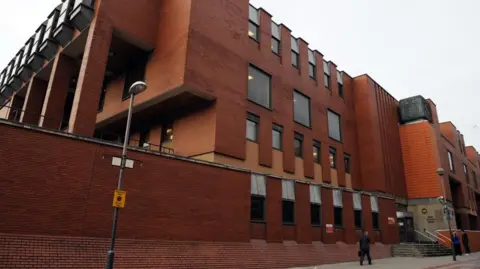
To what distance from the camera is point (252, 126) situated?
Result: 917 inches

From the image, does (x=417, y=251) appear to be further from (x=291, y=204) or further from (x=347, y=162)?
(x=291, y=204)

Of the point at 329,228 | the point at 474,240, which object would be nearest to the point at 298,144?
the point at 329,228

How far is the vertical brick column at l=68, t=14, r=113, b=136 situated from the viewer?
1794 centimetres

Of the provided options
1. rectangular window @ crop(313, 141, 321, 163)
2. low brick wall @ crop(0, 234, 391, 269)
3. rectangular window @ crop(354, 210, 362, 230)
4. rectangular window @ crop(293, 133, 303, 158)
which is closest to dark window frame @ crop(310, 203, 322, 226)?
low brick wall @ crop(0, 234, 391, 269)

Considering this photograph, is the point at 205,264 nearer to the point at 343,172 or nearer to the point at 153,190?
the point at 153,190

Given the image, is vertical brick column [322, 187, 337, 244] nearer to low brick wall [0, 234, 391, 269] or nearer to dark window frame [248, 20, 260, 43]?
low brick wall [0, 234, 391, 269]

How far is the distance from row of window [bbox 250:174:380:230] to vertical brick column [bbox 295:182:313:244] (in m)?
0.32

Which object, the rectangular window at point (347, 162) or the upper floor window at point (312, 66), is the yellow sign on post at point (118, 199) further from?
the rectangular window at point (347, 162)

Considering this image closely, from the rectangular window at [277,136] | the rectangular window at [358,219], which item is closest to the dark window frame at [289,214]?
the rectangular window at [277,136]

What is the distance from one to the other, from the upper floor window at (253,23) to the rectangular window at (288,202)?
11.3 metres

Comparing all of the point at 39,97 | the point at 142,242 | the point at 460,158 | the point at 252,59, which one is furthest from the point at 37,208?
the point at 460,158

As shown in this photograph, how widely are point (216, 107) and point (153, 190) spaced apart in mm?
7870

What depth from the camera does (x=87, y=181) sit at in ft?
41.5

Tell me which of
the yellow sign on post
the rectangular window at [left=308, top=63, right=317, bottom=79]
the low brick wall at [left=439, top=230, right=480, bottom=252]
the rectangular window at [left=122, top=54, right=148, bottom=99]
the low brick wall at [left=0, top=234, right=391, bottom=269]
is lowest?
the low brick wall at [left=0, top=234, right=391, bottom=269]
